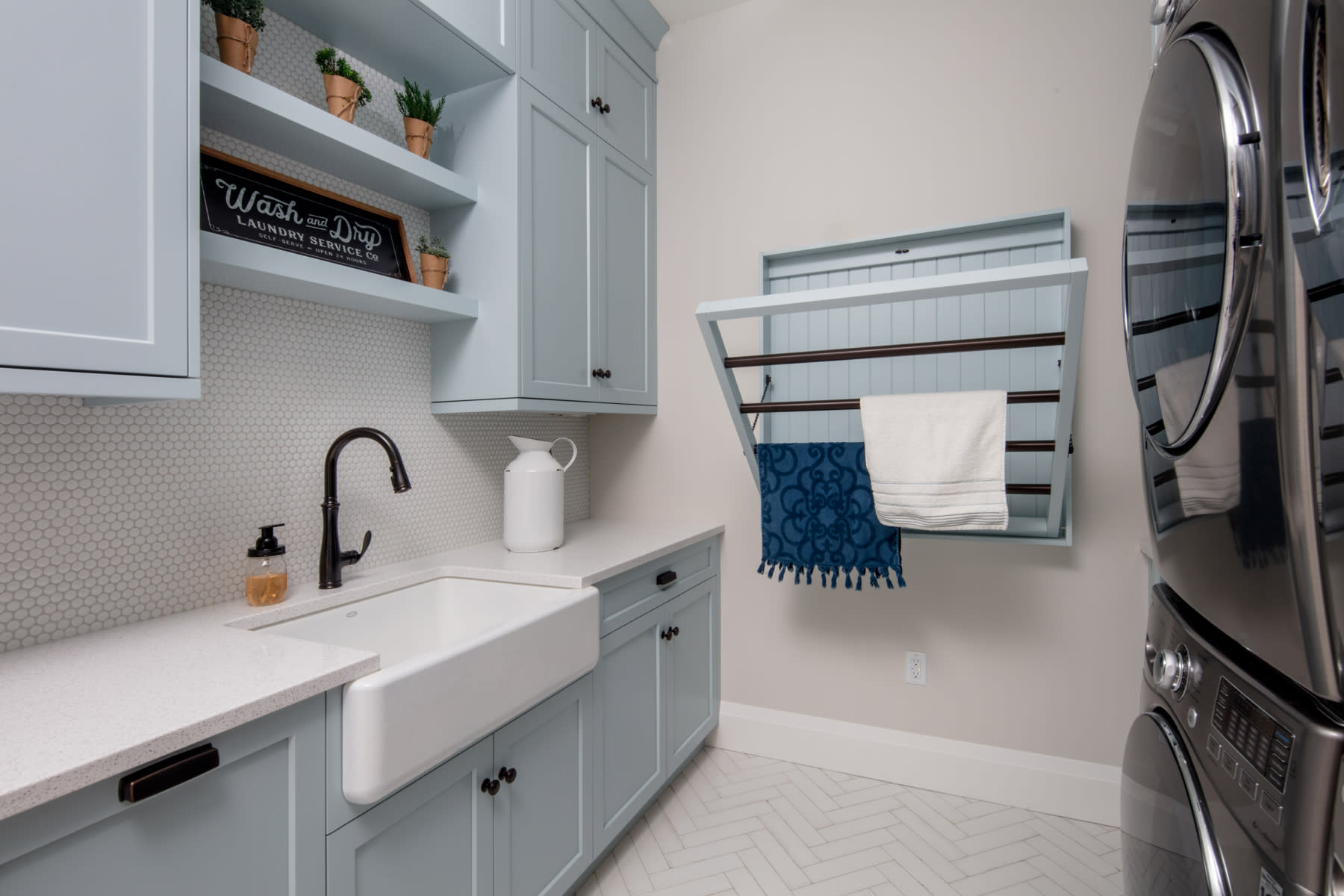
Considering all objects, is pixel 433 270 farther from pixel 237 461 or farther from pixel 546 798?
pixel 546 798

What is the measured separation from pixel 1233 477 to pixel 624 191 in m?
2.13

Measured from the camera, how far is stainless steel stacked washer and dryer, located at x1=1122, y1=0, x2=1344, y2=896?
0.49 m

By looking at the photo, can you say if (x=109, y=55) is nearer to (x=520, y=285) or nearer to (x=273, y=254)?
(x=273, y=254)

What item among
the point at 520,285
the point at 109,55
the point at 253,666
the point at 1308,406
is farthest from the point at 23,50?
the point at 1308,406

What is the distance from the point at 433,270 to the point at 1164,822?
181 centimetres

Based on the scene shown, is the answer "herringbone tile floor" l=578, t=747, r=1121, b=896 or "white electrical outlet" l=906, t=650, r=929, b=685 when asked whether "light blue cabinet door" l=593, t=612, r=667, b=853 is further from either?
"white electrical outlet" l=906, t=650, r=929, b=685

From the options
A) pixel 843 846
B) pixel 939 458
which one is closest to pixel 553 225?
pixel 939 458

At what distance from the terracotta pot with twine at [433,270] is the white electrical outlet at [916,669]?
6.14 feet

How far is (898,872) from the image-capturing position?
1.80 m

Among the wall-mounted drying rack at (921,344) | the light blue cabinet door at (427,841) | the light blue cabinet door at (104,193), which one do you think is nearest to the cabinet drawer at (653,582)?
the wall-mounted drying rack at (921,344)

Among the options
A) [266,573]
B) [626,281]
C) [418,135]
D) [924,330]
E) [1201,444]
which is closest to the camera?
[1201,444]

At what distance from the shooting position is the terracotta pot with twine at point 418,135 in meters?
1.71

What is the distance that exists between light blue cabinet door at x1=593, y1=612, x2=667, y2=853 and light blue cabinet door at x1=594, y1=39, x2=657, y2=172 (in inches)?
64.8

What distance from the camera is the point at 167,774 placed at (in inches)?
30.7
